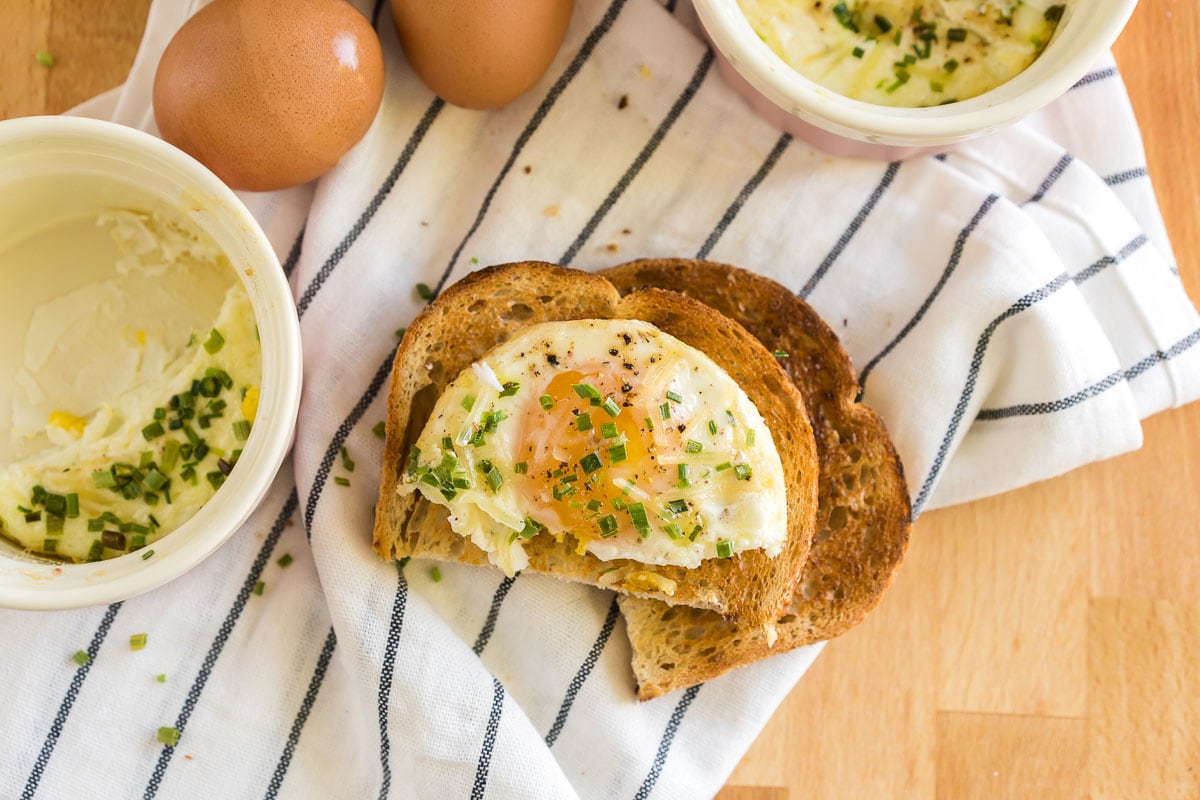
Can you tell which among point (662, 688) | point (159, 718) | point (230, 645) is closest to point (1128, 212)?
point (662, 688)

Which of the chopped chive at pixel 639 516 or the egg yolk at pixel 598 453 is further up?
the egg yolk at pixel 598 453

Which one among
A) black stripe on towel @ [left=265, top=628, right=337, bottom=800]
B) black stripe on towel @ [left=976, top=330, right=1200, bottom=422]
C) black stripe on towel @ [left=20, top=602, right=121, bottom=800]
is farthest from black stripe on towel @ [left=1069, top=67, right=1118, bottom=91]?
black stripe on towel @ [left=20, top=602, right=121, bottom=800]

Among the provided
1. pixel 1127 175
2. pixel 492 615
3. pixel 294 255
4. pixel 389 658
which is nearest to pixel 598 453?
pixel 492 615

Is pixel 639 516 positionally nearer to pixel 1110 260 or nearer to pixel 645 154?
pixel 645 154

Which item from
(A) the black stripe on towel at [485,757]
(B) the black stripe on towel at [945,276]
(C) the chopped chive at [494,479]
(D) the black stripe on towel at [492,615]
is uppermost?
(B) the black stripe on towel at [945,276]

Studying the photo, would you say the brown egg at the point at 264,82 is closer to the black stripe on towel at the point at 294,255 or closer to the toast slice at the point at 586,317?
the black stripe on towel at the point at 294,255

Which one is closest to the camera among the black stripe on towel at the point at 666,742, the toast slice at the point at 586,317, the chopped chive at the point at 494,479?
the chopped chive at the point at 494,479

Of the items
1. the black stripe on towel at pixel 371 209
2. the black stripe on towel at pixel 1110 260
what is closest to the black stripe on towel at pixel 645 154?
the black stripe on towel at pixel 371 209

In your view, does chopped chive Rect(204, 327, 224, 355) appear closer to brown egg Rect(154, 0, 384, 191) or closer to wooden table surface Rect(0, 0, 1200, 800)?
brown egg Rect(154, 0, 384, 191)
